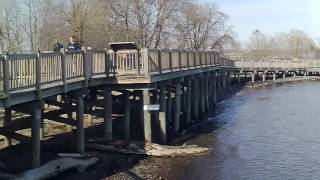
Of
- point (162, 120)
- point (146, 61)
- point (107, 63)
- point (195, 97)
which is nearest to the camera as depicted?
point (107, 63)

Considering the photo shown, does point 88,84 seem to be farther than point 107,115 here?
No

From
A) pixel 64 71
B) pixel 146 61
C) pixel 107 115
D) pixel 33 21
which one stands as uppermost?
pixel 33 21

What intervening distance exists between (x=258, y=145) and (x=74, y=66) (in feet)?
32.3

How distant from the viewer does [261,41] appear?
493 ft

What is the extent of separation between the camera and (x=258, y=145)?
24.2 meters

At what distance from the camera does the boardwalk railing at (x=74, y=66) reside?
574 inches

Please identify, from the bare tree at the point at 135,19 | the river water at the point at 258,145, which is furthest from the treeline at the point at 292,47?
the river water at the point at 258,145

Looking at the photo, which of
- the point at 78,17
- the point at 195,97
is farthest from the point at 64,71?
the point at 78,17

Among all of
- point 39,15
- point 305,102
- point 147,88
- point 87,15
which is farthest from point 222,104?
point 147,88

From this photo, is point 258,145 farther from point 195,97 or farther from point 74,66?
point 195,97

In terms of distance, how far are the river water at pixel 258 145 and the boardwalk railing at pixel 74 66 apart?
3.96 metres

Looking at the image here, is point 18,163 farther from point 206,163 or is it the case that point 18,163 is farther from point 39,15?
point 39,15

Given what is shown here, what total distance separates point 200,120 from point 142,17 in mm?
18774

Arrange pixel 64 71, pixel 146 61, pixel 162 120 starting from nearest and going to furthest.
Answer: pixel 64 71, pixel 146 61, pixel 162 120
